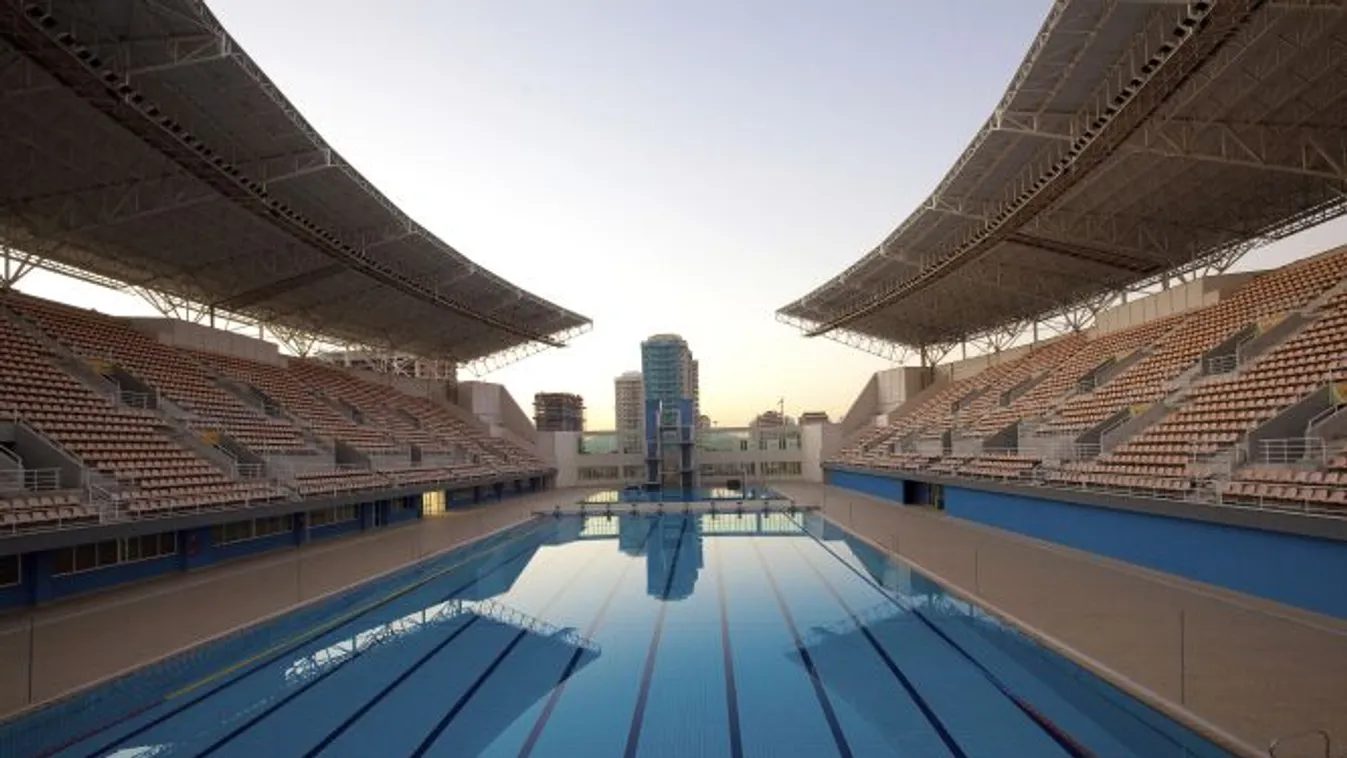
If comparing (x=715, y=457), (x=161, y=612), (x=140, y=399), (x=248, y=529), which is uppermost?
(x=140, y=399)

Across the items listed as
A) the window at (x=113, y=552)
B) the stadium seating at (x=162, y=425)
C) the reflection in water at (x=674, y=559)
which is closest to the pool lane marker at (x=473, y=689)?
the reflection in water at (x=674, y=559)

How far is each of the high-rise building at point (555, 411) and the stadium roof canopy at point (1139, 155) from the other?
127 m

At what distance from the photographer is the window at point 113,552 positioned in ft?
46.5

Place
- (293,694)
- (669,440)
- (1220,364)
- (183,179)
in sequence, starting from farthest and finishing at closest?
(669,440) < (183,179) < (1220,364) < (293,694)

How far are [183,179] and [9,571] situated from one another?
36.7 feet

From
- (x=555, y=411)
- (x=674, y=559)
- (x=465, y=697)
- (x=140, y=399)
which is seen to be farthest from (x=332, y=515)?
(x=555, y=411)

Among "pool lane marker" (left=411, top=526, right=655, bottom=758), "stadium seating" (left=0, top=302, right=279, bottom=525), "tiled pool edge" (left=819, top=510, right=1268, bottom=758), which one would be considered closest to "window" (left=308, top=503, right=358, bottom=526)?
"stadium seating" (left=0, top=302, right=279, bottom=525)

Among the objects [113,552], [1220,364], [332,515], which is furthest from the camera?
[332,515]

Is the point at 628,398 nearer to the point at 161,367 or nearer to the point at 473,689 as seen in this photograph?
the point at 161,367

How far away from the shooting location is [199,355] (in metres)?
26.8

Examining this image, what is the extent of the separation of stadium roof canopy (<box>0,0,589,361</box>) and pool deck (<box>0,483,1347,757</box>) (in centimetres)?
988

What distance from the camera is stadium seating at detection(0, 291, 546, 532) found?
15.4 metres

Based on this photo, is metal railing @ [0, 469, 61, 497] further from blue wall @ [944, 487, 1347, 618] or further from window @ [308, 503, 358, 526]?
blue wall @ [944, 487, 1347, 618]

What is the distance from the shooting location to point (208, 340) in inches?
1106
